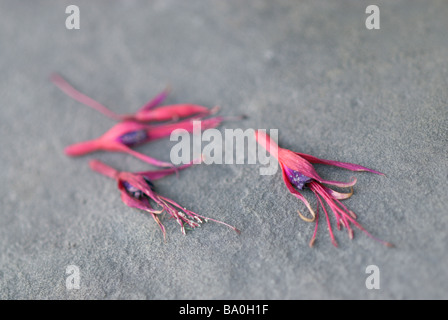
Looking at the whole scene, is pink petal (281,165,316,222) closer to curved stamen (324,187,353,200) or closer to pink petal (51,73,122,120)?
curved stamen (324,187,353,200)

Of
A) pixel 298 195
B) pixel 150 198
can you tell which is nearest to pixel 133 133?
pixel 150 198

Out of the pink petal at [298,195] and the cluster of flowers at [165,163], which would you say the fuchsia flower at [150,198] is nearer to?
the cluster of flowers at [165,163]

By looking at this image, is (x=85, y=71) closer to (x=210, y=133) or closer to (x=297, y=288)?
(x=210, y=133)

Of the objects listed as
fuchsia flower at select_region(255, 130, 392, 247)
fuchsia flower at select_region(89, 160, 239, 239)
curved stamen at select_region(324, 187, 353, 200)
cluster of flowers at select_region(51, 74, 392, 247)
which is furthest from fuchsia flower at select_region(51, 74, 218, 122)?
curved stamen at select_region(324, 187, 353, 200)

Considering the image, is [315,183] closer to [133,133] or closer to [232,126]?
[232,126]

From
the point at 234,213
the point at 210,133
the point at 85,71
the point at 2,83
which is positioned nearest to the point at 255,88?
the point at 210,133

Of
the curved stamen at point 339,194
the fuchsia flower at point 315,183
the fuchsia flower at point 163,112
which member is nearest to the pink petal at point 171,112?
the fuchsia flower at point 163,112

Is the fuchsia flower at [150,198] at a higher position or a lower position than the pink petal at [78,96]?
lower
